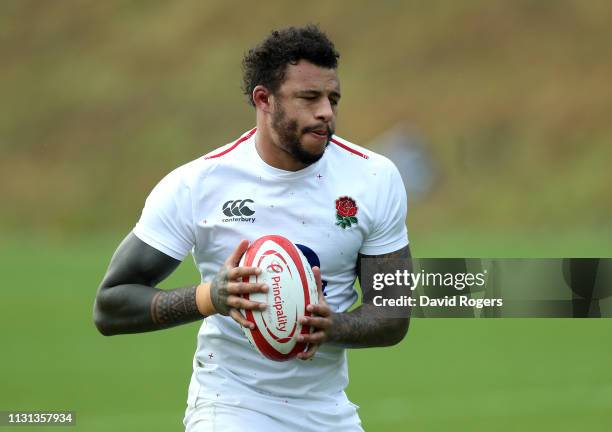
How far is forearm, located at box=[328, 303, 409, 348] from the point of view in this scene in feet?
17.9

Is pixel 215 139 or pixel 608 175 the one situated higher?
pixel 215 139

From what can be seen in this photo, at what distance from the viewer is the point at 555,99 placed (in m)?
33.4

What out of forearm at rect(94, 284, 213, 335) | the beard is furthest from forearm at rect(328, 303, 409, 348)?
the beard

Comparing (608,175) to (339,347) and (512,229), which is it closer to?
(512,229)

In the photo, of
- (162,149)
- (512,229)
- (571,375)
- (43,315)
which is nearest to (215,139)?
(162,149)

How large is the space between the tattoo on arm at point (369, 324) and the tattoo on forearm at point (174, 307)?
0.64m

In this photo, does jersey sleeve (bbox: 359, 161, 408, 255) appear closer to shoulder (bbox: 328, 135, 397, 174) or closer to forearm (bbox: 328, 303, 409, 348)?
shoulder (bbox: 328, 135, 397, 174)

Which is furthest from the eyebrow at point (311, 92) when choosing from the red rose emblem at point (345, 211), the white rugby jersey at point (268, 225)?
the red rose emblem at point (345, 211)

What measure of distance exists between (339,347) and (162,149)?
27.9 m

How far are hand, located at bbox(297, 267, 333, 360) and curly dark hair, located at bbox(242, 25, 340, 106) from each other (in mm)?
1101

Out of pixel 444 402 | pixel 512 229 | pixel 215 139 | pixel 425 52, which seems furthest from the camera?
pixel 425 52

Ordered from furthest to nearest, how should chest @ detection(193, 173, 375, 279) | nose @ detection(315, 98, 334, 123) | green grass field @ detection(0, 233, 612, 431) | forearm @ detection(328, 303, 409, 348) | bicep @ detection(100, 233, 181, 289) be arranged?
green grass field @ detection(0, 233, 612, 431)
chest @ detection(193, 173, 375, 279)
bicep @ detection(100, 233, 181, 289)
nose @ detection(315, 98, 334, 123)
forearm @ detection(328, 303, 409, 348)

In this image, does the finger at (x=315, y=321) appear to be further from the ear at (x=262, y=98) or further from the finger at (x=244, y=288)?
the ear at (x=262, y=98)

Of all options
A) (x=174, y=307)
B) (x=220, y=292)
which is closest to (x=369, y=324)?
(x=220, y=292)
